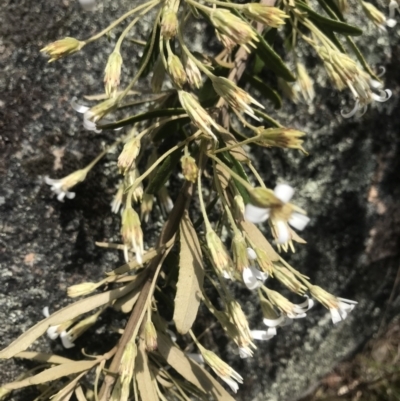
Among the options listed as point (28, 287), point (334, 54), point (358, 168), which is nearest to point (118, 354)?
point (28, 287)

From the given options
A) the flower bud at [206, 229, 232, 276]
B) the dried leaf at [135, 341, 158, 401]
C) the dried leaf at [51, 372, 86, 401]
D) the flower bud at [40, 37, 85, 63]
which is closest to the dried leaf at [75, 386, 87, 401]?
the dried leaf at [51, 372, 86, 401]

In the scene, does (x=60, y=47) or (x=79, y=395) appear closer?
(x=60, y=47)

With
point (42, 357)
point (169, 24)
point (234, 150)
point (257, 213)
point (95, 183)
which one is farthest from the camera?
point (95, 183)

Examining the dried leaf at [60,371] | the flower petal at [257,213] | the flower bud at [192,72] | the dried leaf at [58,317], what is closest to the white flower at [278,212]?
the flower petal at [257,213]

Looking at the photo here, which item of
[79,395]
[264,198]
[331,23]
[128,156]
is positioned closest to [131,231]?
[128,156]

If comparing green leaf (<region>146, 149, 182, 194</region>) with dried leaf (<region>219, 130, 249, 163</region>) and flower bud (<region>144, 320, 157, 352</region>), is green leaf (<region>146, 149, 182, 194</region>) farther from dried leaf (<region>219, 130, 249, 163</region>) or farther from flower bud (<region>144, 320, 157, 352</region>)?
flower bud (<region>144, 320, 157, 352</region>)

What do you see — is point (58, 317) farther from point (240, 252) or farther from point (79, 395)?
point (240, 252)

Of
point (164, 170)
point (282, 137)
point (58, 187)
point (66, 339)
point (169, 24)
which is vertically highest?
point (169, 24)
